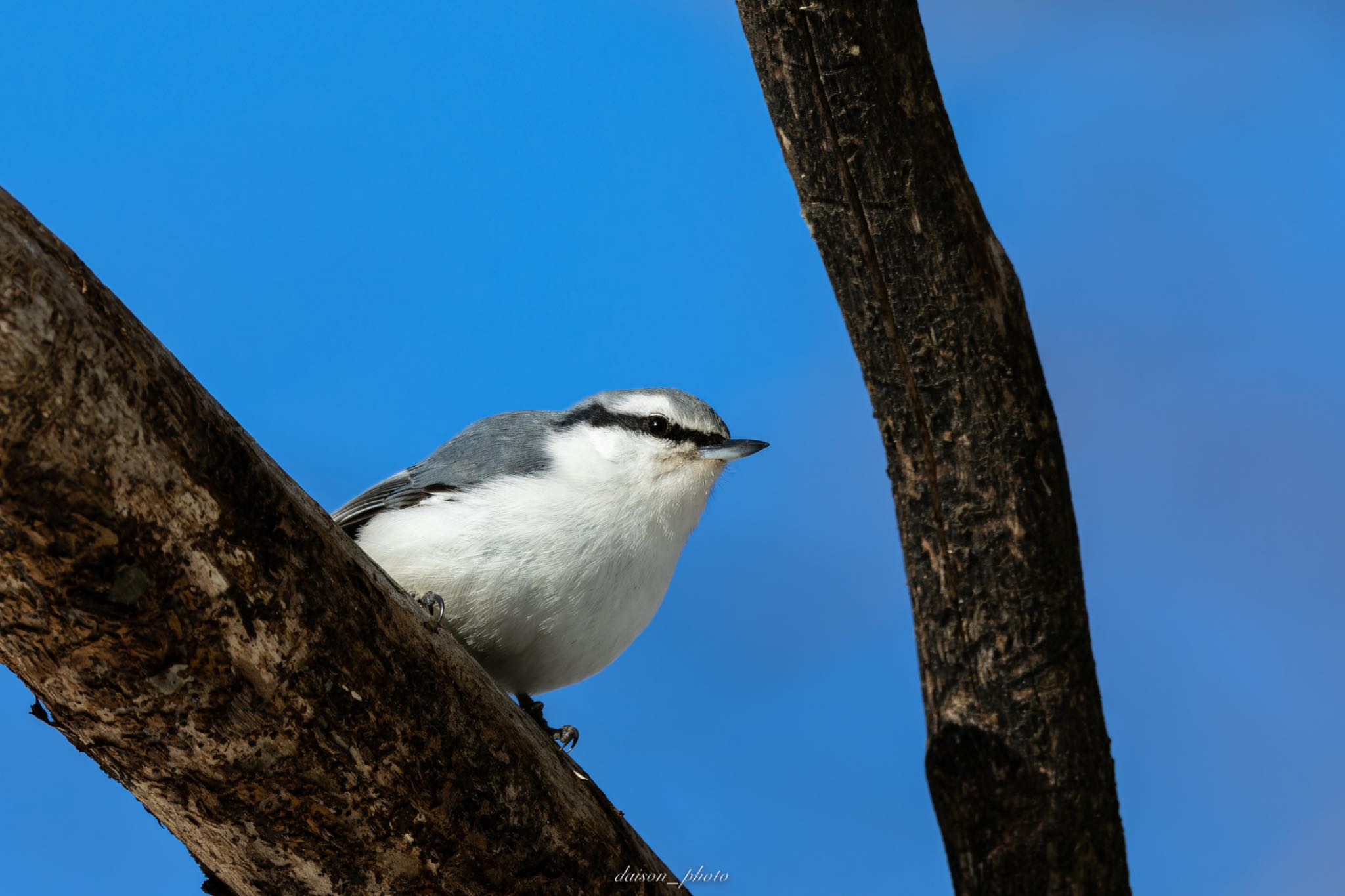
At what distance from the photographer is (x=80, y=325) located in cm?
139

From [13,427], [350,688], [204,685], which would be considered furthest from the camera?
[350,688]

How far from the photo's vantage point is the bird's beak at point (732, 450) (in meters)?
2.41

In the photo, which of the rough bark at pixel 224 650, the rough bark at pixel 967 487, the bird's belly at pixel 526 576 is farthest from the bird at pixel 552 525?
the rough bark at pixel 967 487

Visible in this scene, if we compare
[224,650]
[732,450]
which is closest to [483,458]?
[732,450]

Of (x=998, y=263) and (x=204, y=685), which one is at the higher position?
(x=998, y=263)

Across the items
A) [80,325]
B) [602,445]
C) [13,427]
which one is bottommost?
[13,427]

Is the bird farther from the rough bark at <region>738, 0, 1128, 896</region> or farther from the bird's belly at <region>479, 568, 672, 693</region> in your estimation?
the rough bark at <region>738, 0, 1128, 896</region>

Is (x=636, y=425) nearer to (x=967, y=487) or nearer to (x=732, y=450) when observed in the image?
(x=732, y=450)

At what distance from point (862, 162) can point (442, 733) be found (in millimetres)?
1130

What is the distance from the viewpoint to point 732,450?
95.3 inches

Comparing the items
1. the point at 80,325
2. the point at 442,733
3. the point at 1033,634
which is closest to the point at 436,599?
the point at 442,733

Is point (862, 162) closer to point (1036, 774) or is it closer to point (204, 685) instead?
point (1036, 774)

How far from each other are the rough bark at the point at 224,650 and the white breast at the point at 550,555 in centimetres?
32

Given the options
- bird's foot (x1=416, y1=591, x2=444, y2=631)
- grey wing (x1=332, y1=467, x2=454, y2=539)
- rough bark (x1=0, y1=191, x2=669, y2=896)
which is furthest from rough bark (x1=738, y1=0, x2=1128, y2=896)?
grey wing (x1=332, y1=467, x2=454, y2=539)
